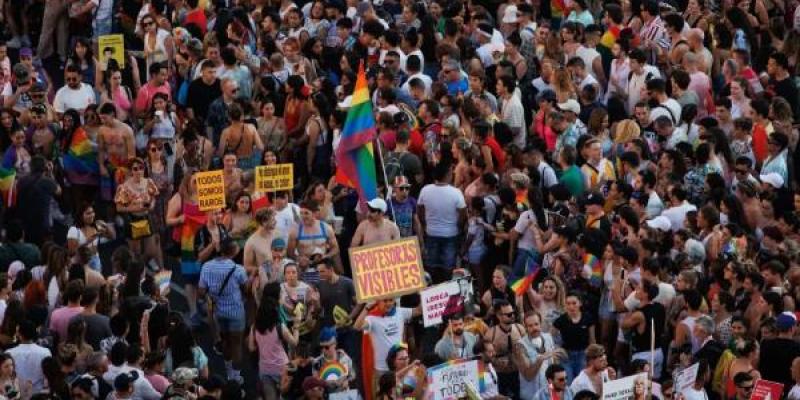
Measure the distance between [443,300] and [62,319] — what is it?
3365mm

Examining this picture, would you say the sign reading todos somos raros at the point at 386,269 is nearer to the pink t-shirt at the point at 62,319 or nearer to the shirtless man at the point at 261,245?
the shirtless man at the point at 261,245

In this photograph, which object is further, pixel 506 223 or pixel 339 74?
pixel 339 74

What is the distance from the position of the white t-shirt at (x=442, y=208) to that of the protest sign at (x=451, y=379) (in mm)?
3373

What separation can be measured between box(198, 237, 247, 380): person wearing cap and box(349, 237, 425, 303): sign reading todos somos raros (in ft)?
5.11

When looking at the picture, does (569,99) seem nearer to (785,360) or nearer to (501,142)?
(501,142)

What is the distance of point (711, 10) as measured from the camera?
30562mm

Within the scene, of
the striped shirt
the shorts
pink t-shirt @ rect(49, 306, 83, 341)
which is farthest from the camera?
the shorts

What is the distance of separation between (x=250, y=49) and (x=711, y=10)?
6.02 metres

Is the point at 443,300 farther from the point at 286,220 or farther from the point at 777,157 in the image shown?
the point at 777,157

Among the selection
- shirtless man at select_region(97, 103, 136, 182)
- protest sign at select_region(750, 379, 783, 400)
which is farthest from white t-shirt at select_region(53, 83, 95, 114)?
protest sign at select_region(750, 379, 783, 400)

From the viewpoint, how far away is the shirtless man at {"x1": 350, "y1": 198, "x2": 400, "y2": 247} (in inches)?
924

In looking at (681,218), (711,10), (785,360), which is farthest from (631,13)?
(785,360)

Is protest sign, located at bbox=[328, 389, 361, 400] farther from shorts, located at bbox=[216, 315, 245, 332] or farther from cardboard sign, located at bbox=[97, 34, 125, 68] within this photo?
cardboard sign, located at bbox=[97, 34, 125, 68]

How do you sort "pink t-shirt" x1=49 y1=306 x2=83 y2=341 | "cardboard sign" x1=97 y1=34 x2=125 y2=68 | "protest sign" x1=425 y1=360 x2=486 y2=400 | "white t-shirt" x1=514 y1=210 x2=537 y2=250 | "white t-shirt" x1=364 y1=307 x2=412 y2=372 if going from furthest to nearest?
"cardboard sign" x1=97 y1=34 x2=125 y2=68, "white t-shirt" x1=514 y1=210 x2=537 y2=250, "white t-shirt" x1=364 y1=307 x2=412 y2=372, "pink t-shirt" x1=49 y1=306 x2=83 y2=341, "protest sign" x1=425 y1=360 x2=486 y2=400
